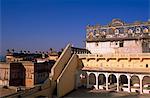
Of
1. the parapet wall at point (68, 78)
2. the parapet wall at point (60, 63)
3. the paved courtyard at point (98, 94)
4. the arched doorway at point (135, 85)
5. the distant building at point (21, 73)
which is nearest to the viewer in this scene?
the paved courtyard at point (98, 94)

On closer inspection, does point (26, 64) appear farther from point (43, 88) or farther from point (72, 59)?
point (43, 88)

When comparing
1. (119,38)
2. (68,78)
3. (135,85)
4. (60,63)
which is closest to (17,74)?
(60,63)

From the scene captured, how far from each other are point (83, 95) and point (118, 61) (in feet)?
22.8

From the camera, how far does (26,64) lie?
1287 inches

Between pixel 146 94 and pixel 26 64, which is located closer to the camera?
pixel 146 94

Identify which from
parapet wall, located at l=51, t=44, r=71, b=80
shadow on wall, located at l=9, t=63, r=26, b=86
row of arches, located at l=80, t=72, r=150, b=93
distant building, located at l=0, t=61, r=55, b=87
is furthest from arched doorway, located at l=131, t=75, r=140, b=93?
shadow on wall, located at l=9, t=63, r=26, b=86

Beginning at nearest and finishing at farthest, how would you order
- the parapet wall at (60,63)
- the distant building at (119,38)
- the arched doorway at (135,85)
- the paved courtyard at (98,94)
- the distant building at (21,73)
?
the paved courtyard at (98,94)
the parapet wall at (60,63)
the arched doorway at (135,85)
the distant building at (21,73)
the distant building at (119,38)

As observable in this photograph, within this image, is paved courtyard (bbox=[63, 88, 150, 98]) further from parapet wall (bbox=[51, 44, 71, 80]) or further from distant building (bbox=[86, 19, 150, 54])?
distant building (bbox=[86, 19, 150, 54])

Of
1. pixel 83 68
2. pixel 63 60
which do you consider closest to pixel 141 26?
pixel 83 68

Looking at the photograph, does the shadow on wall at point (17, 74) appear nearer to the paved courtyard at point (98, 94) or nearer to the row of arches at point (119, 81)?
the paved courtyard at point (98, 94)

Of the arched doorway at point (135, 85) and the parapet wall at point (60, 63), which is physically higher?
the parapet wall at point (60, 63)

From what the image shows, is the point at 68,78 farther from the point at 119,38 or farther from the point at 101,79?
the point at 119,38

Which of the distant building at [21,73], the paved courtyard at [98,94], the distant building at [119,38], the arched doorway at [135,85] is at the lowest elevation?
the paved courtyard at [98,94]

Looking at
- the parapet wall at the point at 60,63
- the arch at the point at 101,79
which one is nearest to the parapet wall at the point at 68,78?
the parapet wall at the point at 60,63
